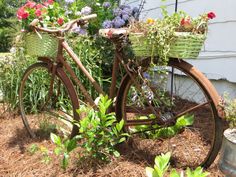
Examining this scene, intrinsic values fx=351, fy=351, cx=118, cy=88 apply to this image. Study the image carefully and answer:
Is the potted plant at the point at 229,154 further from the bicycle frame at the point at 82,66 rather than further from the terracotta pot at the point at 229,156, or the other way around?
the bicycle frame at the point at 82,66

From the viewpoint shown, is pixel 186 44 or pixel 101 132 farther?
pixel 101 132

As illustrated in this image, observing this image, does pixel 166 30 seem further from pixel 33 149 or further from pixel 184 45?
pixel 33 149

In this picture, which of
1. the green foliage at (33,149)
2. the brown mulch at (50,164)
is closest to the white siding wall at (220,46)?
the brown mulch at (50,164)

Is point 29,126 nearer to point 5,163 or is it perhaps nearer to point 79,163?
point 5,163

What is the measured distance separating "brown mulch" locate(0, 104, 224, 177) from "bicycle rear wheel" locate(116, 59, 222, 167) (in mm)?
150

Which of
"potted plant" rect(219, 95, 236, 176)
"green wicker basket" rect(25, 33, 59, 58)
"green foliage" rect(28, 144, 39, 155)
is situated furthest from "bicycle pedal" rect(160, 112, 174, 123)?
"green foliage" rect(28, 144, 39, 155)

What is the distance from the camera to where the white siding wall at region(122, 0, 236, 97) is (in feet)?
12.5

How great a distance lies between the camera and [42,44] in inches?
116

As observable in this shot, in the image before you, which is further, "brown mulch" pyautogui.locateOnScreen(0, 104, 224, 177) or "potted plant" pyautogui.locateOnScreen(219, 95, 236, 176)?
"brown mulch" pyautogui.locateOnScreen(0, 104, 224, 177)

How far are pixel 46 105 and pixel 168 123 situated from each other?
137cm

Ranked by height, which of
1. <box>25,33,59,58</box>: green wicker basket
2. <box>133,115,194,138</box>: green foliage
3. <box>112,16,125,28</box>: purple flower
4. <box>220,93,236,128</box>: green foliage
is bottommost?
<box>133,115,194,138</box>: green foliage

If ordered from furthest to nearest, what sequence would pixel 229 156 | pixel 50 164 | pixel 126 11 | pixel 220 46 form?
pixel 126 11
pixel 220 46
pixel 50 164
pixel 229 156

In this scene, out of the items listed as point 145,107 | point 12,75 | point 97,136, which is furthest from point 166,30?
point 12,75

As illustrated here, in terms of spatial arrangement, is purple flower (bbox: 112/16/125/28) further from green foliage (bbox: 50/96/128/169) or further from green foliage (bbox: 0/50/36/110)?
green foliage (bbox: 50/96/128/169)
